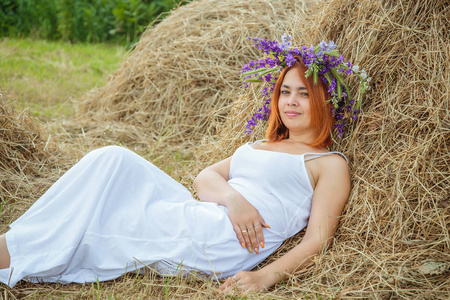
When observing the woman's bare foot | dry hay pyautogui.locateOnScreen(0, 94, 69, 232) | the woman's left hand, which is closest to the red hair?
the woman's left hand

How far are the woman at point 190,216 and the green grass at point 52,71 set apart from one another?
3164 mm

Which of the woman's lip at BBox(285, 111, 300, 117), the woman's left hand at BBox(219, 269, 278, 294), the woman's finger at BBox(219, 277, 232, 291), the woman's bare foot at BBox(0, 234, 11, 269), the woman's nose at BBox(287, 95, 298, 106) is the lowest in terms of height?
the woman's finger at BBox(219, 277, 232, 291)

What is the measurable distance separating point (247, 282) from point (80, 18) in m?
8.09

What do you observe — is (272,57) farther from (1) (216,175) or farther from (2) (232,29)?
(2) (232,29)

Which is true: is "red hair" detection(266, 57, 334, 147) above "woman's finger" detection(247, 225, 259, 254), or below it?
above

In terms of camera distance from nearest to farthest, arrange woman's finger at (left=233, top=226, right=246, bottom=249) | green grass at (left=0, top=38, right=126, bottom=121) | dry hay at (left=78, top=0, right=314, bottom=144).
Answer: woman's finger at (left=233, top=226, right=246, bottom=249) < dry hay at (left=78, top=0, right=314, bottom=144) < green grass at (left=0, top=38, right=126, bottom=121)

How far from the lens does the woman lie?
2.37 m

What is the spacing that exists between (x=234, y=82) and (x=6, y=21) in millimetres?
5860

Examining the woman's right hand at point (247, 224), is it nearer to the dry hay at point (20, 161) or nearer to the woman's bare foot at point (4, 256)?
the woman's bare foot at point (4, 256)

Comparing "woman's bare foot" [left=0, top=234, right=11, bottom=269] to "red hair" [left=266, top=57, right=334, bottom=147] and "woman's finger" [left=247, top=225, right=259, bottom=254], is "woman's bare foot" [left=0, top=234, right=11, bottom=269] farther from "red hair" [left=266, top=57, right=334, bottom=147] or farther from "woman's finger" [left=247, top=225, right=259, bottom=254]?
"red hair" [left=266, top=57, right=334, bottom=147]

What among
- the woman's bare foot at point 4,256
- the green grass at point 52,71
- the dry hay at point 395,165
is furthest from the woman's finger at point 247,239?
the green grass at point 52,71

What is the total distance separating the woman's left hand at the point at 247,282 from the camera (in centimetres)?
232

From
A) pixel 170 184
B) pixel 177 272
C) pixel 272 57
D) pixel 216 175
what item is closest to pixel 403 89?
pixel 272 57

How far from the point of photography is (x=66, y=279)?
243cm
